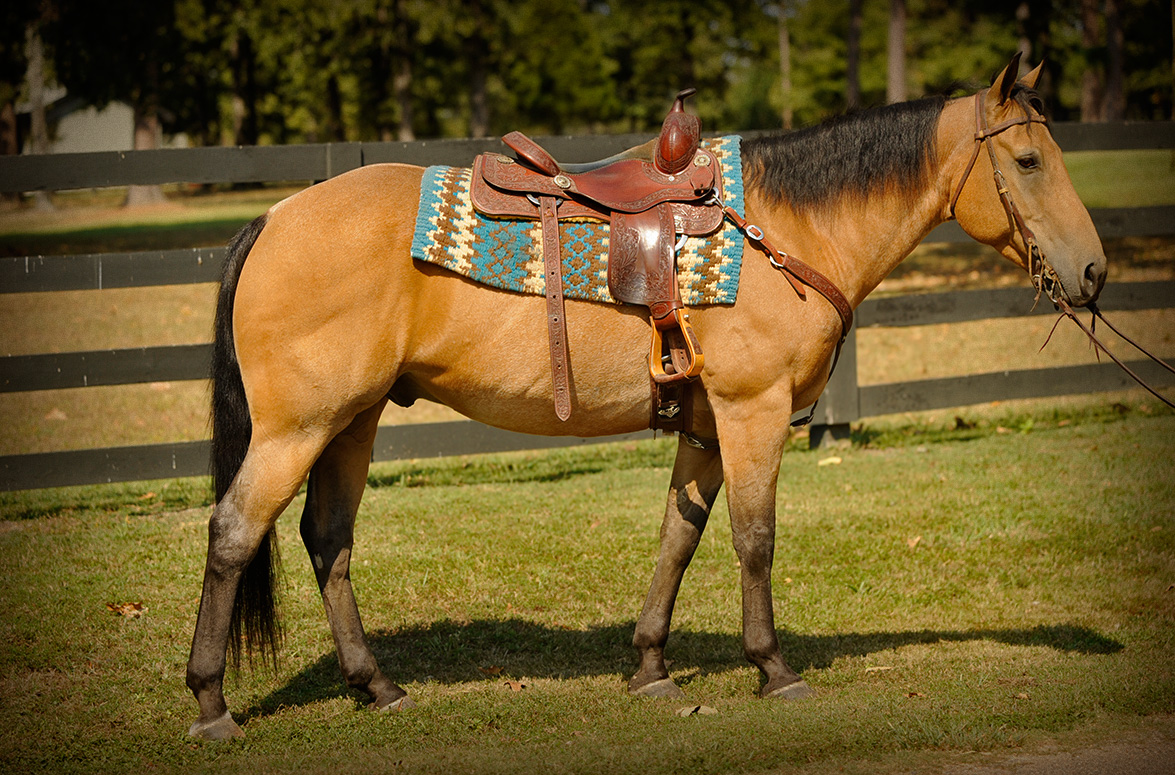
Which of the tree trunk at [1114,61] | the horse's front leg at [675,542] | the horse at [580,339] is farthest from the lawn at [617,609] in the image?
the tree trunk at [1114,61]

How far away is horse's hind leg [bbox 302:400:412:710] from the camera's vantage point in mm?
3920

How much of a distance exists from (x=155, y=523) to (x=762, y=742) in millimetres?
4188

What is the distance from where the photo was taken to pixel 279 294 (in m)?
3.48

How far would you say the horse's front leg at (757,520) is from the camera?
3775mm

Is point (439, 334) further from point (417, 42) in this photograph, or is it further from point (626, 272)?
point (417, 42)

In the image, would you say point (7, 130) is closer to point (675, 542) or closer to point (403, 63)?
point (403, 63)

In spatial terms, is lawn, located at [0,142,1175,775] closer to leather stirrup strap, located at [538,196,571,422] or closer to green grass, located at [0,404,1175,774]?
green grass, located at [0,404,1175,774]

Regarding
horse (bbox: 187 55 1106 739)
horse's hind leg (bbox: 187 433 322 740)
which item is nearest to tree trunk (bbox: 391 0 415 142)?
horse (bbox: 187 55 1106 739)

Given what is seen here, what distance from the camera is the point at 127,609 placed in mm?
4762

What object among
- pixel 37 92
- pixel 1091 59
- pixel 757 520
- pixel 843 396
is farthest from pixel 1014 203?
pixel 37 92

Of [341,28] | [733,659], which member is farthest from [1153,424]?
[341,28]

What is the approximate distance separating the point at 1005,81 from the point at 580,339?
1.91m

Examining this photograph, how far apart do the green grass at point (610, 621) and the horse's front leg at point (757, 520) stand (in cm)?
21

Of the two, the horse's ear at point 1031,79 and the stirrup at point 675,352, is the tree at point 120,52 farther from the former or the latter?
the horse's ear at point 1031,79
